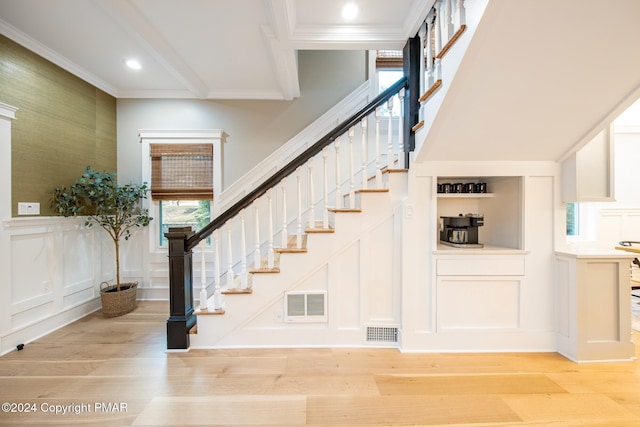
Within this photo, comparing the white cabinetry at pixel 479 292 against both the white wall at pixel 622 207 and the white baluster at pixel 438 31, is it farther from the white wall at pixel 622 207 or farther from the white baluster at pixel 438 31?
the white wall at pixel 622 207

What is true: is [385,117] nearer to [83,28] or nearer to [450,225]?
[450,225]

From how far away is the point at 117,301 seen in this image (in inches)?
124

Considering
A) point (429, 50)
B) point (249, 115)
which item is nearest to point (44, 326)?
point (249, 115)

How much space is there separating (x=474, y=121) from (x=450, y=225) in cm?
100

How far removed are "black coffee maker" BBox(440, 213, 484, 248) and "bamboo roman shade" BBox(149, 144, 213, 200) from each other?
292 centimetres

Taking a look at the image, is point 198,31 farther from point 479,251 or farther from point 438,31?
point 479,251

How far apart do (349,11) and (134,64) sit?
2.43 m

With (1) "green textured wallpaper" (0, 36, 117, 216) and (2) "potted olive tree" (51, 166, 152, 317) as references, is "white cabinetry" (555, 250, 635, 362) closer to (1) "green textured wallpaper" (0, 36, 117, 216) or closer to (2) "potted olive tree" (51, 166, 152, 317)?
(2) "potted olive tree" (51, 166, 152, 317)

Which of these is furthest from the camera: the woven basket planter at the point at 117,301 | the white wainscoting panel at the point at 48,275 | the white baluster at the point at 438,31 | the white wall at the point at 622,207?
the white wall at the point at 622,207

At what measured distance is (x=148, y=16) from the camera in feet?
7.10

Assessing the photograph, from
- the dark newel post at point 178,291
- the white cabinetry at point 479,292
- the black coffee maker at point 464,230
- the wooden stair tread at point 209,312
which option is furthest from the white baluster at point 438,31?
the wooden stair tread at point 209,312

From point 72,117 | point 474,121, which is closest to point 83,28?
point 72,117

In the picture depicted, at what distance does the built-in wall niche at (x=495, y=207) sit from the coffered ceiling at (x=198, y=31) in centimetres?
149

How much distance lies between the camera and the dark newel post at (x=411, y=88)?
2.33 meters
